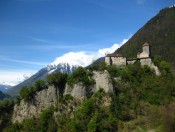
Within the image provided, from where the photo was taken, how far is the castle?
3856 inches

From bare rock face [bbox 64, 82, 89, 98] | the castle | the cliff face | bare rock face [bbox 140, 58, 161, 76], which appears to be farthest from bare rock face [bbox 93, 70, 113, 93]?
bare rock face [bbox 140, 58, 161, 76]

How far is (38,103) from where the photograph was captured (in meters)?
92.2

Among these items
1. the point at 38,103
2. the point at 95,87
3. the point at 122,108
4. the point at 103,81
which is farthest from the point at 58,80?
the point at 122,108

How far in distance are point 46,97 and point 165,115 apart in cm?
3467

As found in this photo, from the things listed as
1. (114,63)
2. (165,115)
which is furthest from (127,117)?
(114,63)

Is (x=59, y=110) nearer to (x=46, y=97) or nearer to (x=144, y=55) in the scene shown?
(x=46, y=97)

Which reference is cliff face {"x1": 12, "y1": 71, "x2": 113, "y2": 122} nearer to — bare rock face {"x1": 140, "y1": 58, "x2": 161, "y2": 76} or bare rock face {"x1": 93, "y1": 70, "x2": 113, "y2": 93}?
bare rock face {"x1": 93, "y1": 70, "x2": 113, "y2": 93}

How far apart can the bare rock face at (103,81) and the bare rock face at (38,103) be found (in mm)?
12564

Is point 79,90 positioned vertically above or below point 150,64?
below

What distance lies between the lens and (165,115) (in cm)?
7819

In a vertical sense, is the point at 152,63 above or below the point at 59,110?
above

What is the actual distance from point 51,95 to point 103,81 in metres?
16.1

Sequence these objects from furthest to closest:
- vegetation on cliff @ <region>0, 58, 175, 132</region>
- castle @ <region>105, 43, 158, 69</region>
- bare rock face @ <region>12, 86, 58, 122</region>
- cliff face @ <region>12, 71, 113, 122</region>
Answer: castle @ <region>105, 43, 158, 69</region>
bare rock face @ <region>12, 86, 58, 122</region>
cliff face @ <region>12, 71, 113, 122</region>
vegetation on cliff @ <region>0, 58, 175, 132</region>

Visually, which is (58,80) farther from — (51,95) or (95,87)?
(95,87)
